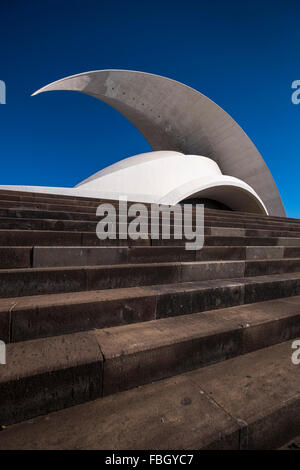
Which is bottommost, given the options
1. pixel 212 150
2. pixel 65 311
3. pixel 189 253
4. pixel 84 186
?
pixel 65 311

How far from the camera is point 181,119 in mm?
15258

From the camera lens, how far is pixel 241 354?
145 centimetres

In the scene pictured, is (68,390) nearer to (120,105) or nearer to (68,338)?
(68,338)

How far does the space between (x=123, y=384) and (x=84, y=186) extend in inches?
384

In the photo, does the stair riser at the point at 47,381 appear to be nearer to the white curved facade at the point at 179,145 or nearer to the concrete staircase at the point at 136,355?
the concrete staircase at the point at 136,355

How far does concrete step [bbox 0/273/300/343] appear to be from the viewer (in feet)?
3.90

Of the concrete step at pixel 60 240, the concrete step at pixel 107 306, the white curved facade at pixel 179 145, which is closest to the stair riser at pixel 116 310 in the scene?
the concrete step at pixel 107 306

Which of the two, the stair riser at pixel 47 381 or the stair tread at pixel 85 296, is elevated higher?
the stair tread at pixel 85 296

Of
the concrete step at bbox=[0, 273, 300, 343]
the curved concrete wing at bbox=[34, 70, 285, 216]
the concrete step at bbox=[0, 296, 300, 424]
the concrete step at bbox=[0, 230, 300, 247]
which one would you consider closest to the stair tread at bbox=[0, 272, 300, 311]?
the concrete step at bbox=[0, 273, 300, 343]

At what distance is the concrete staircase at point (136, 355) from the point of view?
0.87 metres

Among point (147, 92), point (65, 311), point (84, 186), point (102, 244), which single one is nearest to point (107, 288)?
point (65, 311)

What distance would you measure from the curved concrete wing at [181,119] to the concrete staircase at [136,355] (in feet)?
49.7

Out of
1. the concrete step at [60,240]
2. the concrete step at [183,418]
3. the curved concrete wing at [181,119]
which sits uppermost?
the curved concrete wing at [181,119]

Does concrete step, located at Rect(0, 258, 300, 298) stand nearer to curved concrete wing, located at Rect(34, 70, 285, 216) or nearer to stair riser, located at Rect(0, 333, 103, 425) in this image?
stair riser, located at Rect(0, 333, 103, 425)
